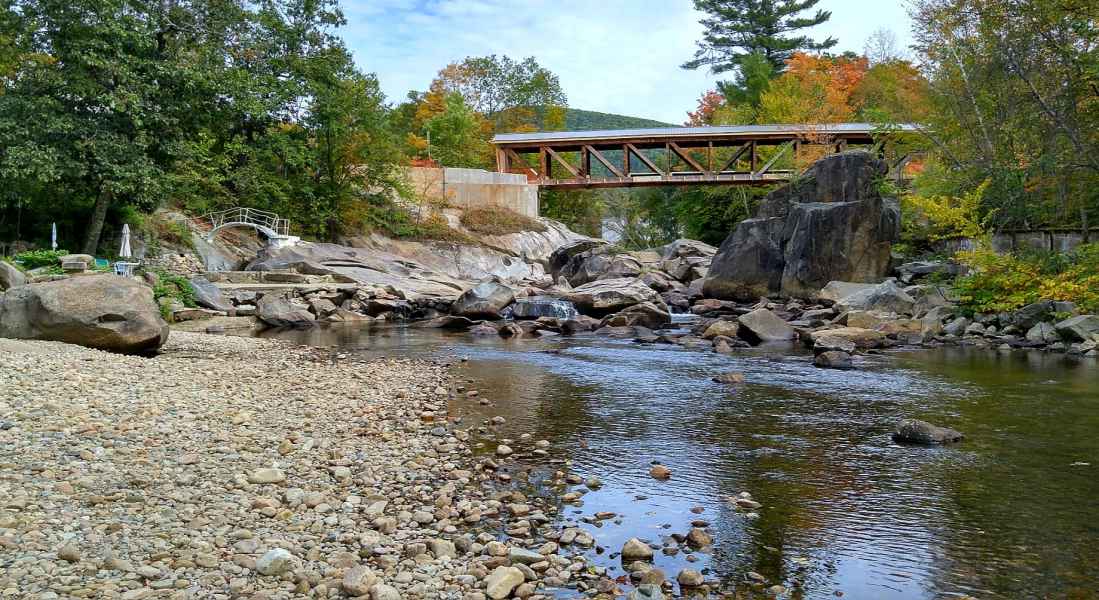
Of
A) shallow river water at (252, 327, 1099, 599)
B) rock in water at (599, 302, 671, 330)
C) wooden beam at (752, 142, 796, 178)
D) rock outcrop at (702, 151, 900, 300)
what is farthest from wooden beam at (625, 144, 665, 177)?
shallow river water at (252, 327, 1099, 599)

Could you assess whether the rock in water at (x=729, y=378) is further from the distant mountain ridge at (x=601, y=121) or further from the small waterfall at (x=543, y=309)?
the distant mountain ridge at (x=601, y=121)

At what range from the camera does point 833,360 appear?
13.5m

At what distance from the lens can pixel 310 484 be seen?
599 centimetres

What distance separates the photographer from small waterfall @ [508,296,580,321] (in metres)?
21.9

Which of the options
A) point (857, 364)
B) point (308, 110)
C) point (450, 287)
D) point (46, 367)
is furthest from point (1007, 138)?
point (308, 110)

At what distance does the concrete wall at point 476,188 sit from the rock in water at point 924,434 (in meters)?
33.7

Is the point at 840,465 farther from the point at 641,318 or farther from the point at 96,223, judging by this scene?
the point at 96,223

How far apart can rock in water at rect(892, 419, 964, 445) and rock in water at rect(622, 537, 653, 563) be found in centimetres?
415

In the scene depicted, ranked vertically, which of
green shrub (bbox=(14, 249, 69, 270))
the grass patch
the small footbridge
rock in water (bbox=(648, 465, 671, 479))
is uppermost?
the grass patch

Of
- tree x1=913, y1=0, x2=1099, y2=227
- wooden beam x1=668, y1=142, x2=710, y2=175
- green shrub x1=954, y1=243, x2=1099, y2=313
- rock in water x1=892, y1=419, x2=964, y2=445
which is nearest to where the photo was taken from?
rock in water x1=892, y1=419, x2=964, y2=445

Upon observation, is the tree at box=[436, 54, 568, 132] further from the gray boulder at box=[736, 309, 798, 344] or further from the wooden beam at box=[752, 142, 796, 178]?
the gray boulder at box=[736, 309, 798, 344]

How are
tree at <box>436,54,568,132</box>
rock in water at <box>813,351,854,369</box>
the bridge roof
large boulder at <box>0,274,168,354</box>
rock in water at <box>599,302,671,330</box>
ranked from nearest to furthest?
1. large boulder at <box>0,274,168,354</box>
2. rock in water at <box>813,351,854,369</box>
3. rock in water at <box>599,302,671,330</box>
4. the bridge roof
5. tree at <box>436,54,568,132</box>

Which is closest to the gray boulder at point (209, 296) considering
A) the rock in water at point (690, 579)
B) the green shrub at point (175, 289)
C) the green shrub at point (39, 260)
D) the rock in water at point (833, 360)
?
the green shrub at point (175, 289)

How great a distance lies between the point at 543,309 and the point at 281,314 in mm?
6864
